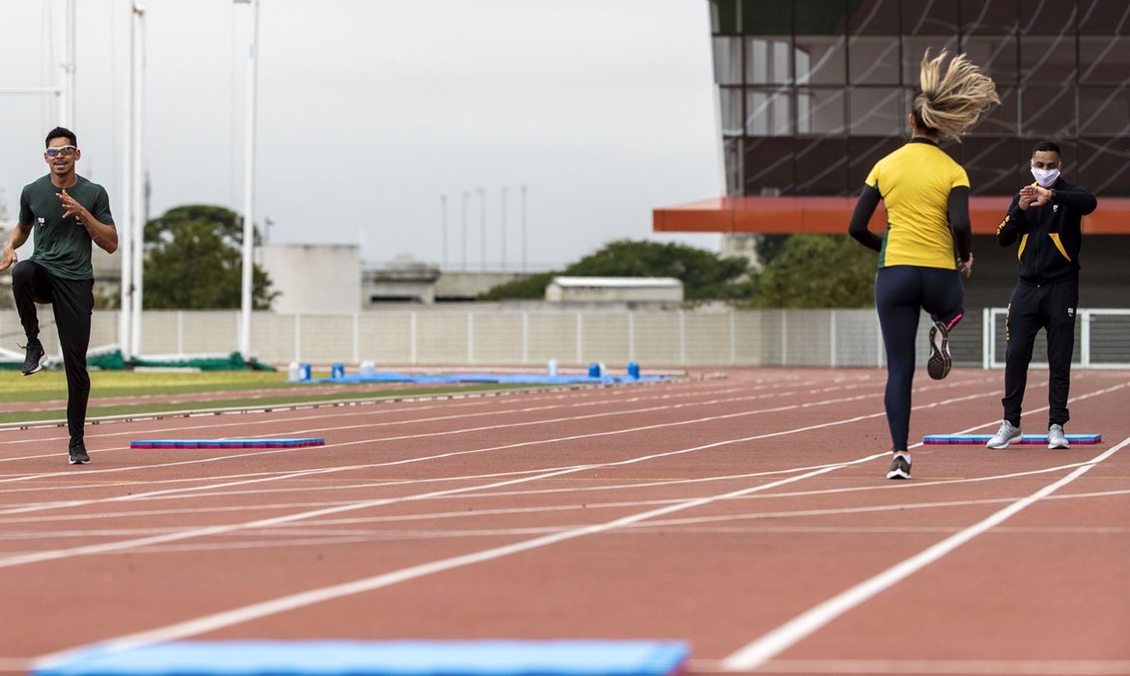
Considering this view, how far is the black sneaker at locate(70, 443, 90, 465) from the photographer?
41.8ft

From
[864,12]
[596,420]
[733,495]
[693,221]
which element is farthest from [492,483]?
[864,12]

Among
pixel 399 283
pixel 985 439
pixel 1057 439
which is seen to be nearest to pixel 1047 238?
pixel 1057 439

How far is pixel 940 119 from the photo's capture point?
11.2m

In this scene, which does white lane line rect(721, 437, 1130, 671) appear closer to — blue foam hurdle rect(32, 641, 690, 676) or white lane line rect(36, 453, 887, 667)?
blue foam hurdle rect(32, 641, 690, 676)

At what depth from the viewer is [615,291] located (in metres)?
113

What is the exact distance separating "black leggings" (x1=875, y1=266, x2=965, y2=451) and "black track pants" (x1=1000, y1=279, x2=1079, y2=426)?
119 inches

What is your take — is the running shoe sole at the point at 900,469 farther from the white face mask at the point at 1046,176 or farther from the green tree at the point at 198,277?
the green tree at the point at 198,277

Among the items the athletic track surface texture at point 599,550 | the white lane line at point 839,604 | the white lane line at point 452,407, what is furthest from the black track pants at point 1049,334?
the white lane line at point 452,407

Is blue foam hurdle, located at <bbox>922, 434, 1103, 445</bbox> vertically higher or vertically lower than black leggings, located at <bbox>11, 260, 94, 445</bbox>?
lower

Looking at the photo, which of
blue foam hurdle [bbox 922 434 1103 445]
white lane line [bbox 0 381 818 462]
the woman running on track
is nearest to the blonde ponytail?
the woman running on track

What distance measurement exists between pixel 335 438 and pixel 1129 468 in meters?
6.86

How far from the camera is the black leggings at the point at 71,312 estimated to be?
12805mm

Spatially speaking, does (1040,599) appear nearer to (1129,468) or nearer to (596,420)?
(1129,468)

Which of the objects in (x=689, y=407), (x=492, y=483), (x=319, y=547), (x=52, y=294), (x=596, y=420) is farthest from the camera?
(x=689, y=407)
